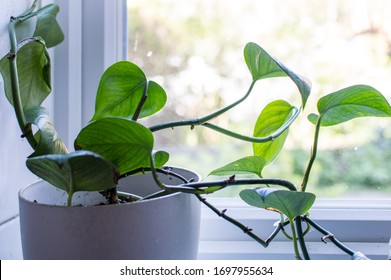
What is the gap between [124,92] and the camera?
0.57m

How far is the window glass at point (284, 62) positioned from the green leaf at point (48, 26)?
0.18 m

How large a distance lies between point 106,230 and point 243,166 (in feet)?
0.70

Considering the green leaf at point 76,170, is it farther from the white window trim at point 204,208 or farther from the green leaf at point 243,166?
the white window trim at point 204,208

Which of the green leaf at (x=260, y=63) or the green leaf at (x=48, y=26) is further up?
the green leaf at (x=48, y=26)

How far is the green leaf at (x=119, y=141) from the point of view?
437 millimetres

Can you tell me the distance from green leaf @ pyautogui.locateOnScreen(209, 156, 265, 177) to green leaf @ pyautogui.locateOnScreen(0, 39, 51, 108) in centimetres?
25

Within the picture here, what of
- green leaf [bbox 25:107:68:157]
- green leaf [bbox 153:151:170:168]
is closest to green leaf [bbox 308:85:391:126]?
green leaf [bbox 153:151:170:168]

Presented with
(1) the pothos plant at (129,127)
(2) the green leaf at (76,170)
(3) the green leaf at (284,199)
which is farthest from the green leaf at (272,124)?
(2) the green leaf at (76,170)

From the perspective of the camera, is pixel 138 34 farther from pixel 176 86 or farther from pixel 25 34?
pixel 25 34

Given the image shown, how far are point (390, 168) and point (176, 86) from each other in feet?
1.40

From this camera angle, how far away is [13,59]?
1.68 feet

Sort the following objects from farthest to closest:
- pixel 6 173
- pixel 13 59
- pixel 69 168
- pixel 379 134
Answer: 1. pixel 379 134
2. pixel 6 173
3. pixel 13 59
4. pixel 69 168

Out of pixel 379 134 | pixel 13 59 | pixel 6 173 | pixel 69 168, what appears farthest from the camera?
pixel 379 134
